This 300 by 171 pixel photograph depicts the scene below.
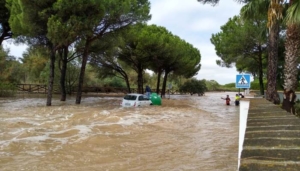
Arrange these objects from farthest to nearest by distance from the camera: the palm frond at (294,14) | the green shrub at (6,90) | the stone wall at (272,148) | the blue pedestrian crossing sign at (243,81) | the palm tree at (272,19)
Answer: the green shrub at (6,90) < the palm tree at (272,19) < the palm frond at (294,14) < the blue pedestrian crossing sign at (243,81) < the stone wall at (272,148)

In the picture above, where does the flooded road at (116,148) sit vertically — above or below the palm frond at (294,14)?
below

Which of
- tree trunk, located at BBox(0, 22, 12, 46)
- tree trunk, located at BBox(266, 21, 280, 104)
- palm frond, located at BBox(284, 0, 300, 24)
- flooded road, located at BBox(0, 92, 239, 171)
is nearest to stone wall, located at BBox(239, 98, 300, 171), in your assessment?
flooded road, located at BBox(0, 92, 239, 171)

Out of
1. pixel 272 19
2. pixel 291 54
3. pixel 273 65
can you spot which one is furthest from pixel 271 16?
pixel 273 65

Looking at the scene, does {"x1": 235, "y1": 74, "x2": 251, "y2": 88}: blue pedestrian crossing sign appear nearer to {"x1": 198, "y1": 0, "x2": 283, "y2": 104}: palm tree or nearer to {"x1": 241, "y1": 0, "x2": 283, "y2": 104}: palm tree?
{"x1": 241, "y1": 0, "x2": 283, "y2": 104}: palm tree

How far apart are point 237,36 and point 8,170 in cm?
2814

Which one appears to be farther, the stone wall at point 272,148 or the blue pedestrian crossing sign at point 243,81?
the blue pedestrian crossing sign at point 243,81

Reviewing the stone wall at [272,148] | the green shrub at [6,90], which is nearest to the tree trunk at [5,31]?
the green shrub at [6,90]

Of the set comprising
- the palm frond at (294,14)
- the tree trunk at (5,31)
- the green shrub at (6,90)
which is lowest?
the green shrub at (6,90)

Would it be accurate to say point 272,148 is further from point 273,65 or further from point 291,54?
point 273,65

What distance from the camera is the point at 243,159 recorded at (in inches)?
87.7

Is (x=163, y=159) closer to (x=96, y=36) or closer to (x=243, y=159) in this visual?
(x=243, y=159)

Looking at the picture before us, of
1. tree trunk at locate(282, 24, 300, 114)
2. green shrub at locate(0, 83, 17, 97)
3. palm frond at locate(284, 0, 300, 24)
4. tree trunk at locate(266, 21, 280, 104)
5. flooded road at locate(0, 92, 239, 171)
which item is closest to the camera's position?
flooded road at locate(0, 92, 239, 171)

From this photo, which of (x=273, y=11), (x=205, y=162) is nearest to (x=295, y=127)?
(x=205, y=162)

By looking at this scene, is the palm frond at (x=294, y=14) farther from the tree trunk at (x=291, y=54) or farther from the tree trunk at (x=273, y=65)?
the tree trunk at (x=273, y=65)
